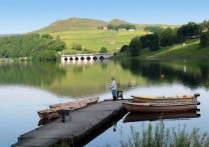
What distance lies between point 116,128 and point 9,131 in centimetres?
1232

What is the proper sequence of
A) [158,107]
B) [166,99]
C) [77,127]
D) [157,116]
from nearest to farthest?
[77,127], [157,116], [158,107], [166,99]

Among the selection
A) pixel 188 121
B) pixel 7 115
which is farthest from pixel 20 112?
pixel 188 121

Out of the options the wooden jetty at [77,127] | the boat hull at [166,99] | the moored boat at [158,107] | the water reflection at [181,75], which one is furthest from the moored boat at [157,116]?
the water reflection at [181,75]

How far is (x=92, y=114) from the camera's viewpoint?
51.1m

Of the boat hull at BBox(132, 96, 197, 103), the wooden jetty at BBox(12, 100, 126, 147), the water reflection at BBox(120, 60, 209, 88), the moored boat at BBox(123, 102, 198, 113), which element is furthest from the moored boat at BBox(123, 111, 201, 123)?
the water reflection at BBox(120, 60, 209, 88)

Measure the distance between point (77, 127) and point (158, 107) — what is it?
16.3m

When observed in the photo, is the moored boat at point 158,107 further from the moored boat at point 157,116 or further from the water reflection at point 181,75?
the water reflection at point 181,75

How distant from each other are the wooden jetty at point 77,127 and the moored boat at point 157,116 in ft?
4.91

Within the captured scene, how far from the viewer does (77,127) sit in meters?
42.3

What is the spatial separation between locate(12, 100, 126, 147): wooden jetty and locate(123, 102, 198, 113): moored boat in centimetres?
158

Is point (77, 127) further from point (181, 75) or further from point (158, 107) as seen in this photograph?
point (181, 75)

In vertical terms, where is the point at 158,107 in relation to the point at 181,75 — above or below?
above

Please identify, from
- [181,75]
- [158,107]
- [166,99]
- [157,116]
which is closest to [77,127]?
[157,116]

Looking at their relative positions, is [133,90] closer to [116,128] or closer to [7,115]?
[7,115]
